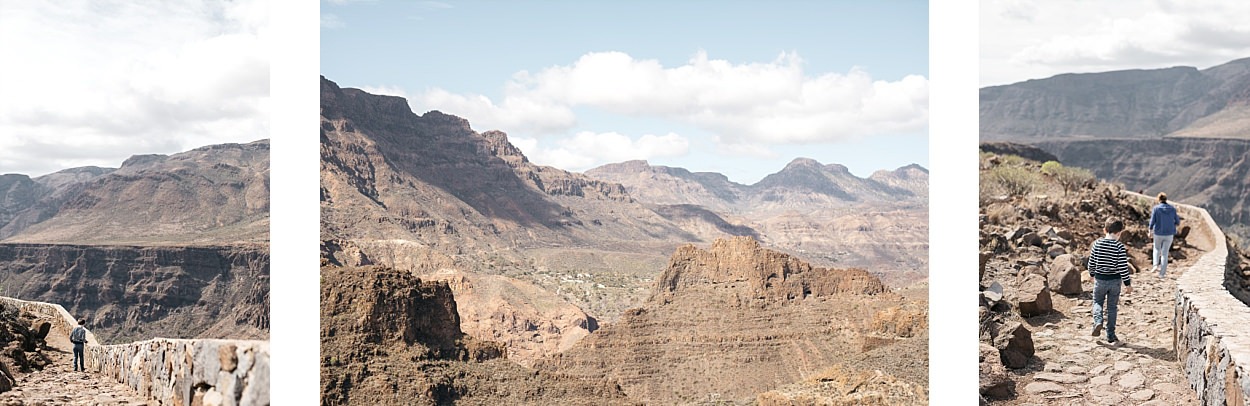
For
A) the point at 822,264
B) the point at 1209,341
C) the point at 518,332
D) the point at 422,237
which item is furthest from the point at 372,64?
the point at 1209,341

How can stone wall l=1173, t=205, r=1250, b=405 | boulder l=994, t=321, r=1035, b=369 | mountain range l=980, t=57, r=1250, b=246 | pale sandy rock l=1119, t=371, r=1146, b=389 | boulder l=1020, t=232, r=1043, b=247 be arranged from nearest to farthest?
stone wall l=1173, t=205, r=1250, b=405 → pale sandy rock l=1119, t=371, r=1146, b=389 → boulder l=994, t=321, r=1035, b=369 → boulder l=1020, t=232, r=1043, b=247 → mountain range l=980, t=57, r=1250, b=246

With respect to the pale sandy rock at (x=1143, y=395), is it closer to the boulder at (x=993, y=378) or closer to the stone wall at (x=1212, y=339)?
the stone wall at (x=1212, y=339)

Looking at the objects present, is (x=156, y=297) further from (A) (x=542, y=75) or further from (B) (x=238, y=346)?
(B) (x=238, y=346)

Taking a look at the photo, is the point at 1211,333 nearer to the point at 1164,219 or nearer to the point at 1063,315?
the point at 1063,315

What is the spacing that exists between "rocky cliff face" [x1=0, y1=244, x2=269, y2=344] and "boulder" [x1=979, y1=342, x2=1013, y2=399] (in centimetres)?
811

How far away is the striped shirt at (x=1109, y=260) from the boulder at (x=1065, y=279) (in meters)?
1.44

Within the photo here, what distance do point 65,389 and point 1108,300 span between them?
510cm

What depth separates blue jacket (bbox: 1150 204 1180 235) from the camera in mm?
5234

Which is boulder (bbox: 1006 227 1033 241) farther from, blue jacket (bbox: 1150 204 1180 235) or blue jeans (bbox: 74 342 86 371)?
blue jeans (bbox: 74 342 86 371)

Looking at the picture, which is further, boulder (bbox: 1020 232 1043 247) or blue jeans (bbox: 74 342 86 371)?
boulder (bbox: 1020 232 1043 247)

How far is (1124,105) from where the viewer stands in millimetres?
20844

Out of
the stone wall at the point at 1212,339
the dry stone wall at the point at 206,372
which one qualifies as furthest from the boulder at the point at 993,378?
the dry stone wall at the point at 206,372

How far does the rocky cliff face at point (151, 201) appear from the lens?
322 inches

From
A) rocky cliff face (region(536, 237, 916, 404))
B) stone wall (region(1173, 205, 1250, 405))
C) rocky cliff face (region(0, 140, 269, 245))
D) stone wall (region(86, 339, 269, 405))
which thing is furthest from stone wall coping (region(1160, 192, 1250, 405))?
rocky cliff face (region(0, 140, 269, 245))
